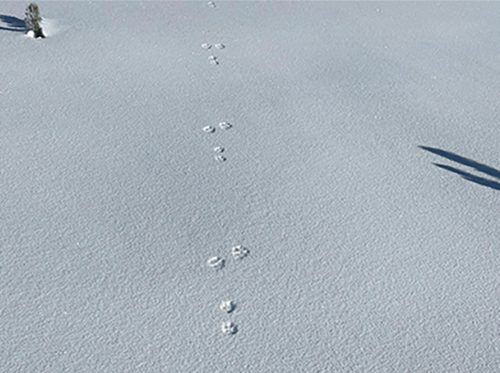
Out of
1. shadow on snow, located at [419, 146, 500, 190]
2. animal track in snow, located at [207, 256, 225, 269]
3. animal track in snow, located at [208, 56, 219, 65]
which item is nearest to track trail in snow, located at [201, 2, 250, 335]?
animal track in snow, located at [207, 256, 225, 269]

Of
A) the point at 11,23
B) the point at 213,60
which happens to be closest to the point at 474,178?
the point at 213,60

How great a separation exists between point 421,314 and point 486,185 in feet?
6.77

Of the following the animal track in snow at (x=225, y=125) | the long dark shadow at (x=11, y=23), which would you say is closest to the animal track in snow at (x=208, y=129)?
the animal track in snow at (x=225, y=125)

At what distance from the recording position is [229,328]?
4.61 m

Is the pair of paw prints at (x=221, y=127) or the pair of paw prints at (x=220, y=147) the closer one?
the pair of paw prints at (x=220, y=147)

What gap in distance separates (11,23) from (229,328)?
650 cm

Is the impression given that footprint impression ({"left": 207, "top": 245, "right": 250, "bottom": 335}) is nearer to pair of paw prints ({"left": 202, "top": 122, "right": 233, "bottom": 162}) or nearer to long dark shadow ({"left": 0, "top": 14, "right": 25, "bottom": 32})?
pair of paw prints ({"left": 202, "top": 122, "right": 233, "bottom": 162})

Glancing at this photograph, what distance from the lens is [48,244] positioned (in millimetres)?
5273

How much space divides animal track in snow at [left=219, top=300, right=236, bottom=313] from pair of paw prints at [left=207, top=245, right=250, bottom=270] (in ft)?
1.24

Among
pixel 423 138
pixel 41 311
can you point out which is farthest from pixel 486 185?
pixel 41 311

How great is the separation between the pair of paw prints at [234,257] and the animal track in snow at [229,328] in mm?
587

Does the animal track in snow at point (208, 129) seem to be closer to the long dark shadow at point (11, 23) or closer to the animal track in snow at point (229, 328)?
the animal track in snow at point (229, 328)

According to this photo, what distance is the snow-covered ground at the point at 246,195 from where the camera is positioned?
15.0 feet

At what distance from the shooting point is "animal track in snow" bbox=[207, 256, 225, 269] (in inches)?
202
